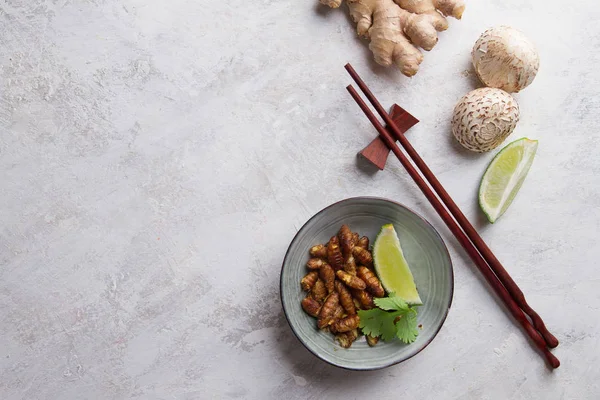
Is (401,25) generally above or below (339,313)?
above

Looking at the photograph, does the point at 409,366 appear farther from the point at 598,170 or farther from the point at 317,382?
the point at 598,170

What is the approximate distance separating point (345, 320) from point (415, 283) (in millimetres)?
168

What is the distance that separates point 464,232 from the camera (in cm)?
129

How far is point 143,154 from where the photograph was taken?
1276 millimetres

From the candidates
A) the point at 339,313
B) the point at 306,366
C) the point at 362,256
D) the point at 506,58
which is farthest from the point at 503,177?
the point at 306,366

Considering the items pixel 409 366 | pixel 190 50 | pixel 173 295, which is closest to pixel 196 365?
pixel 173 295

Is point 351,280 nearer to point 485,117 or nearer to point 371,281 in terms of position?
point 371,281

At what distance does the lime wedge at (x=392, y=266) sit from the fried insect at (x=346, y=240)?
56mm

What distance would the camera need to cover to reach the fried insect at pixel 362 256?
1.23 metres

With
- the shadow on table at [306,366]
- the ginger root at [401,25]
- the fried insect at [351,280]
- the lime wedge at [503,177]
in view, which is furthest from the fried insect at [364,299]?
the ginger root at [401,25]

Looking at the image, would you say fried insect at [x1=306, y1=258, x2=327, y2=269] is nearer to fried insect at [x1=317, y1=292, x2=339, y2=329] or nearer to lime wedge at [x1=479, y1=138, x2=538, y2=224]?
fried insect at [x1=317, y1=292, x2=339, y2=329]

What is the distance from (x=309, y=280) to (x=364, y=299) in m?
0.11

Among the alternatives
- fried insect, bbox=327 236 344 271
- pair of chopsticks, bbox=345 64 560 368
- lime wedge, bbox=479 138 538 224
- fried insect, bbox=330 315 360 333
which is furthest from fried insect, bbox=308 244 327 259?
lime wedge, bbox=479 138 538 224

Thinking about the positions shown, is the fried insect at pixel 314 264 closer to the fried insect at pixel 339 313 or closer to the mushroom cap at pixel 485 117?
the fried insect at pixel 339 313
